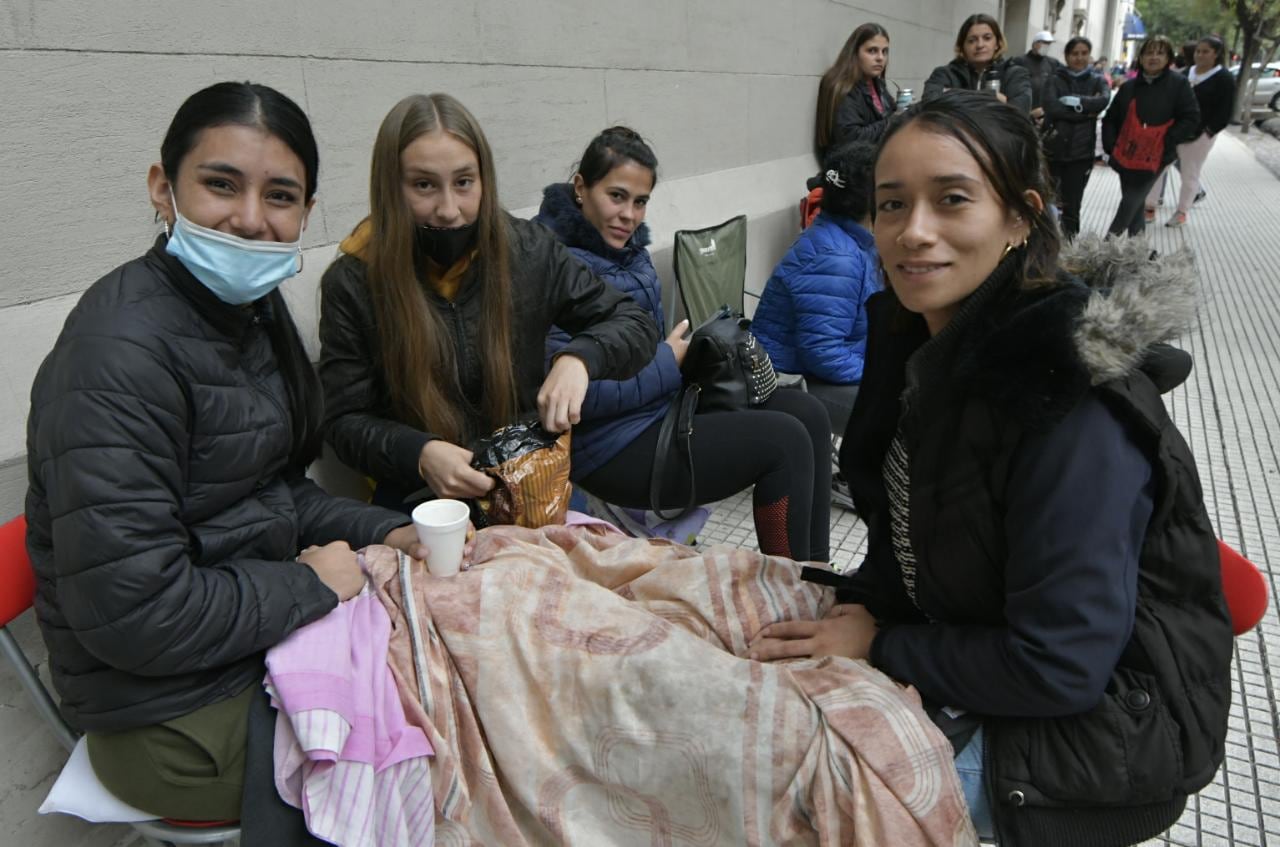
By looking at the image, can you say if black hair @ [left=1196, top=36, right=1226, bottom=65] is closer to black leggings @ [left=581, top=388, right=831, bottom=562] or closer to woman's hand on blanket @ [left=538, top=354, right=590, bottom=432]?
black leggings @ [left=581, top=388, right=831, bottom=562]

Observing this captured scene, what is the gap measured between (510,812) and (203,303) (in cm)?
103

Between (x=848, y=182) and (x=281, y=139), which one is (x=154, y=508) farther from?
(x=848, y=182)

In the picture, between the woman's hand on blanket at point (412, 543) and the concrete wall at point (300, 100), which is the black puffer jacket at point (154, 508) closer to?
the woman's hand on blanket at point (412, 543)

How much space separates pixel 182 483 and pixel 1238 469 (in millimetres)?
4223

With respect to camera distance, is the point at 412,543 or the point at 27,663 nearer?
the point at 27,663

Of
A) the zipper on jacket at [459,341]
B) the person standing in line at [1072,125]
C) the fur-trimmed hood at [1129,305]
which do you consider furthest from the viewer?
the person standing in line at [1072,125]

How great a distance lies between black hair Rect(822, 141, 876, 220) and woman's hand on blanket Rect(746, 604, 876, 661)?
2.05 metres

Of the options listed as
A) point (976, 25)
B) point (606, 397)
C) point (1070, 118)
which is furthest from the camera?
point (1070, 118)

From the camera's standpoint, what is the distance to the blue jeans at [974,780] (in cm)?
132

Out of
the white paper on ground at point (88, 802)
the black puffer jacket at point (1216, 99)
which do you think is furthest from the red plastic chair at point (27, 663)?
the black puffer jacket at point (1216, 99)

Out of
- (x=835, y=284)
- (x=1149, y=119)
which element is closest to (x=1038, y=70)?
(x=1149, y=119)

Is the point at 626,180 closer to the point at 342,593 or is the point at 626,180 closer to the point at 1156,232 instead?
the point at 342,593

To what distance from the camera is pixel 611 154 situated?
2957 mm

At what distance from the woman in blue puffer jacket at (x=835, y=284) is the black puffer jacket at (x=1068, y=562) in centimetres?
184
